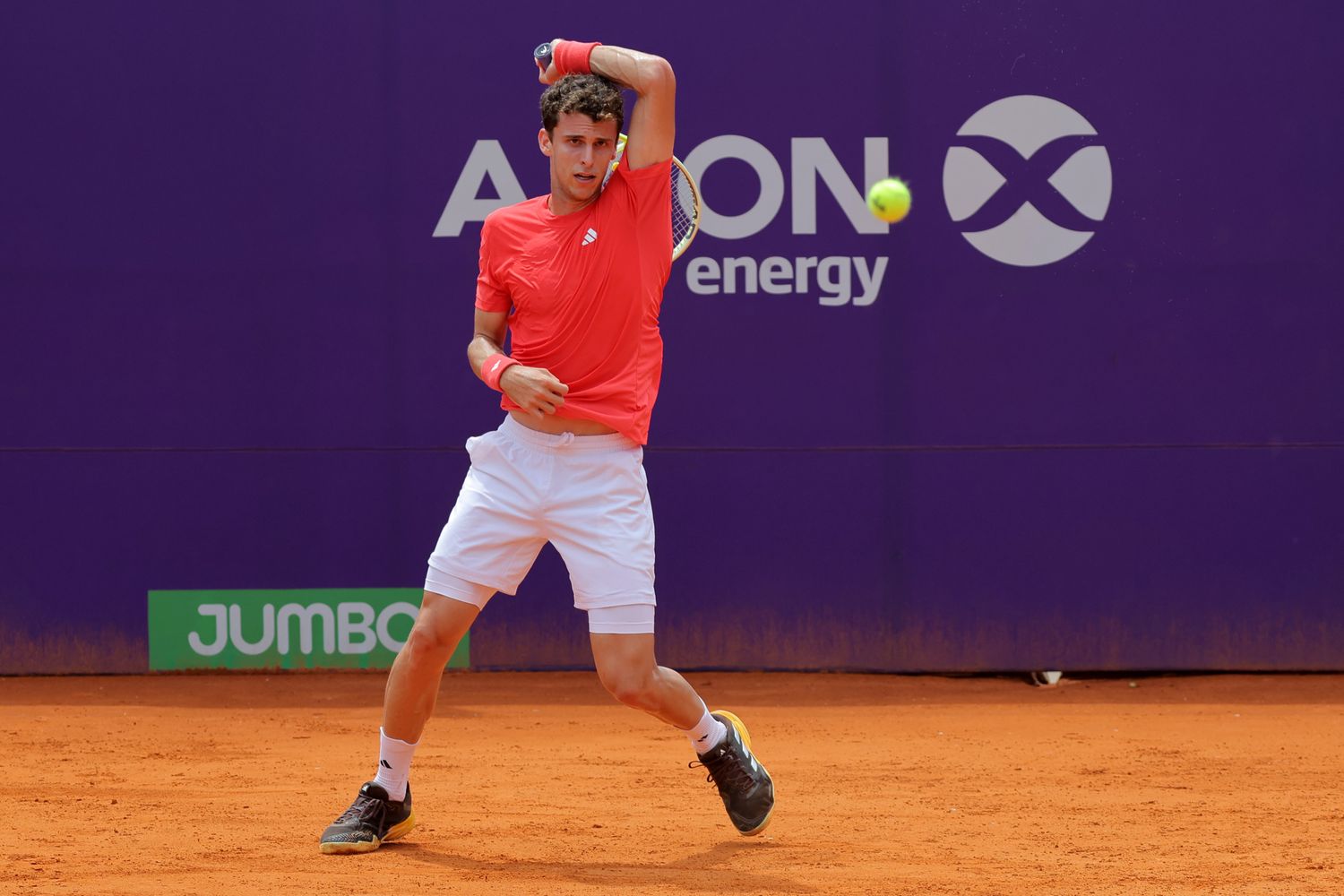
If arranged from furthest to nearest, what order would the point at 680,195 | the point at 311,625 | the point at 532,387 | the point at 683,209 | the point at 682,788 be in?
1. the point at 311,625
2. the point at 683,209
3. the point at 680,195
4. the point at 682,788
5. the point at 532,387

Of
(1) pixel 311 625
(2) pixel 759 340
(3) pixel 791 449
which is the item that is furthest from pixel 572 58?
(1) pixel 311 625

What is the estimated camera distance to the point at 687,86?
605 centimetres

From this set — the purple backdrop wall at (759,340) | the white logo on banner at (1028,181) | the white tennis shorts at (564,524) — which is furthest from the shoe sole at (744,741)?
the white logo on banner at (1028,181)

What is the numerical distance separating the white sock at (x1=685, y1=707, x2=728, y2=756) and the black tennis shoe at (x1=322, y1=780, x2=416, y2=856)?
721 mm

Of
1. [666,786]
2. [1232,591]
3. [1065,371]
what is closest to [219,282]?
[666,786]

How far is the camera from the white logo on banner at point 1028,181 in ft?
19.8

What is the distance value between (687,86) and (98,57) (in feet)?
7.51

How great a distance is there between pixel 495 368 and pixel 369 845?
1191mm

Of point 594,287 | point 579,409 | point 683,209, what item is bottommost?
point 579,409

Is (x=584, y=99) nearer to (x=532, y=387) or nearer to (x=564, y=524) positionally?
(x=532, y=387)

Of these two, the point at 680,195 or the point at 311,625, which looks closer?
the point at 680,195

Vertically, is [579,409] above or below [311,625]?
above

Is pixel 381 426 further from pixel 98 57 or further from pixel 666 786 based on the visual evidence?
pixel 666 786

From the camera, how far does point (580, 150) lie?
3580 mm
